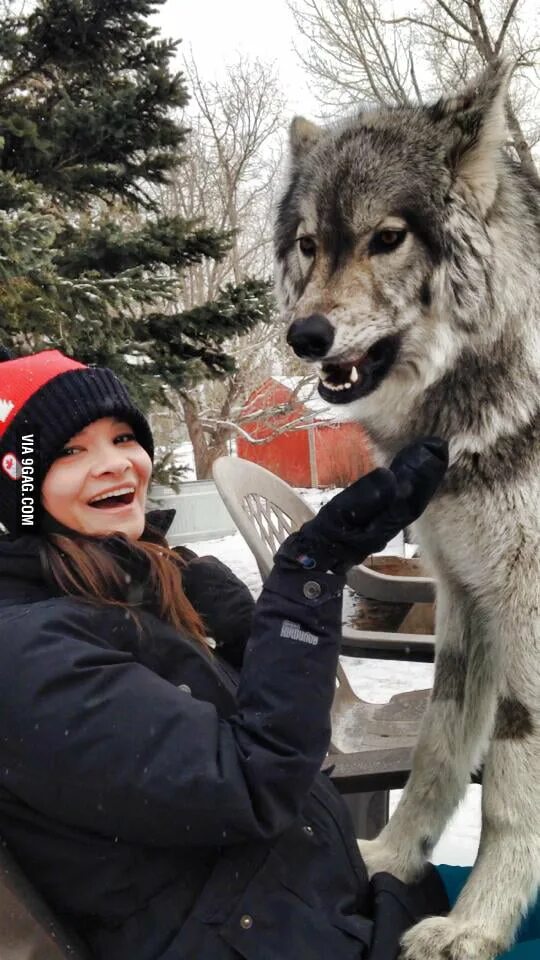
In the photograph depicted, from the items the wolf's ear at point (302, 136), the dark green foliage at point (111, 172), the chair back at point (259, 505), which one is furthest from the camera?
the dark green foliage at point (111, 172)

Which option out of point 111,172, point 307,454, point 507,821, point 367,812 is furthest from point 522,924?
point 307,454

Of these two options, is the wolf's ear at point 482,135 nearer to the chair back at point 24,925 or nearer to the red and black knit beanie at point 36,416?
the red and black knit beanie at point 36,416

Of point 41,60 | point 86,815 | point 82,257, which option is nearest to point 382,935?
point 86,815

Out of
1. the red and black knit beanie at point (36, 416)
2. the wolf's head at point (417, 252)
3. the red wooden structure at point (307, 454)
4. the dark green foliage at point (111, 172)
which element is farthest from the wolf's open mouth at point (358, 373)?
the red wooden structure at point (307, 454)

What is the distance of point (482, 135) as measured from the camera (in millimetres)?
1585

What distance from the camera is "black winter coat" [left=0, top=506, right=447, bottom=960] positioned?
0.99 metres

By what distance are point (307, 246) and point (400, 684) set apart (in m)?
3.94

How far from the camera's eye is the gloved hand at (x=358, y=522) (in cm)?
118

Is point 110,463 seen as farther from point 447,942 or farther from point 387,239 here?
point 447,942

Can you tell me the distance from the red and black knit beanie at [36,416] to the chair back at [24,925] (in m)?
0.56

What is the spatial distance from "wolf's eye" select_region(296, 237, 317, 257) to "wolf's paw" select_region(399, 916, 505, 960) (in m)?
1.43

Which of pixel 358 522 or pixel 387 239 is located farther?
pixel 387 239

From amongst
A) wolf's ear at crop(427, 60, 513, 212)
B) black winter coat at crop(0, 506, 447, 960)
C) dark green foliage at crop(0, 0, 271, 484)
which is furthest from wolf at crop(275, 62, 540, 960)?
dark green foliage at crop(0, 0, 271, 484)

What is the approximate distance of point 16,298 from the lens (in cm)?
448
